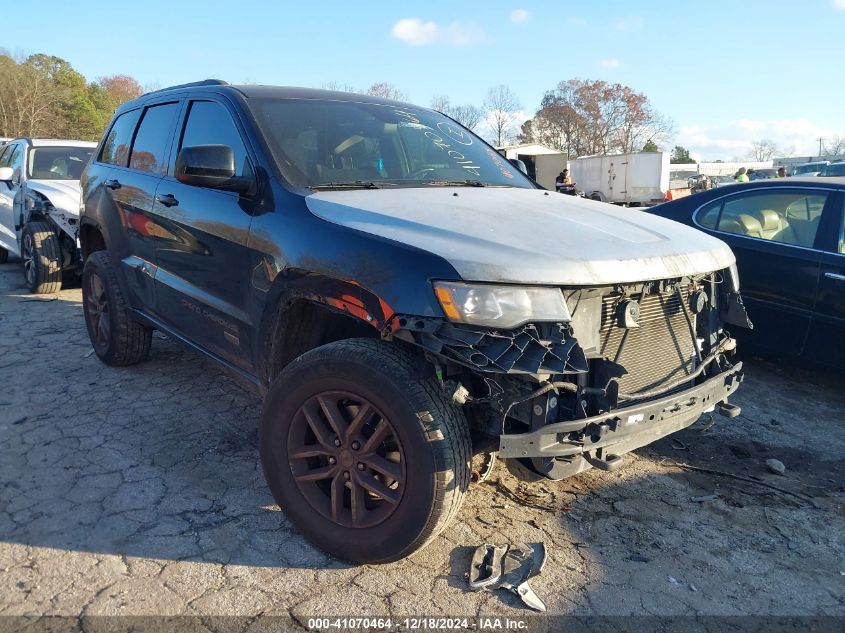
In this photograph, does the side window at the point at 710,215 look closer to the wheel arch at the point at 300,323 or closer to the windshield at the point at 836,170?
the wheel arch at the point at 300,323

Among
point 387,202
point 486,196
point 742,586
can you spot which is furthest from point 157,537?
point 742,586

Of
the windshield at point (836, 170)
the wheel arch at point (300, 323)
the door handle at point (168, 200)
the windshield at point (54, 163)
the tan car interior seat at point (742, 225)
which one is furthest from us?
the windshield at point (836, 170)

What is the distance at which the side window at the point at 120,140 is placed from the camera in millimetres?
4496

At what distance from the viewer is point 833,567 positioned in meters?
2.66

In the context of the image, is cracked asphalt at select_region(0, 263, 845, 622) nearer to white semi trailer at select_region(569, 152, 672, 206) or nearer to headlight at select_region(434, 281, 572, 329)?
headlight at select_region(434, 281, 572, 329)

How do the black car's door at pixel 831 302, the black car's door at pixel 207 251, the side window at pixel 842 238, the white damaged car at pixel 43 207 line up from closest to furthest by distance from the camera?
the black car's door at pixel 207 251 < the black car's door at pixel 831 302 < the side window at pixel 842 238 < the white damaged car at pixel 43 207

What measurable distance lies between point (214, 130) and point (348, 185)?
971 mm

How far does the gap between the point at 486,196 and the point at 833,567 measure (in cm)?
221

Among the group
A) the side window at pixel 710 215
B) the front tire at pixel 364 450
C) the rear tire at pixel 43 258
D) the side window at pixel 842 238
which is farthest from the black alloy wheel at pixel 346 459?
the rear tire at pixel 43 258

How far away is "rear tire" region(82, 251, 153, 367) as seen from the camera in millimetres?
4480

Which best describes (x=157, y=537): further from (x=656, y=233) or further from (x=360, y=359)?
(x=656, y=233)

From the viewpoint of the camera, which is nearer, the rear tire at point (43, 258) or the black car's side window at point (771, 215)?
the black car's side window at point (771, 215)

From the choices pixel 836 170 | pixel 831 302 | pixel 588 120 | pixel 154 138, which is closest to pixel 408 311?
pixel 154 138

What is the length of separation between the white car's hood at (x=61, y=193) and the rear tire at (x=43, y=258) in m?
0.37
